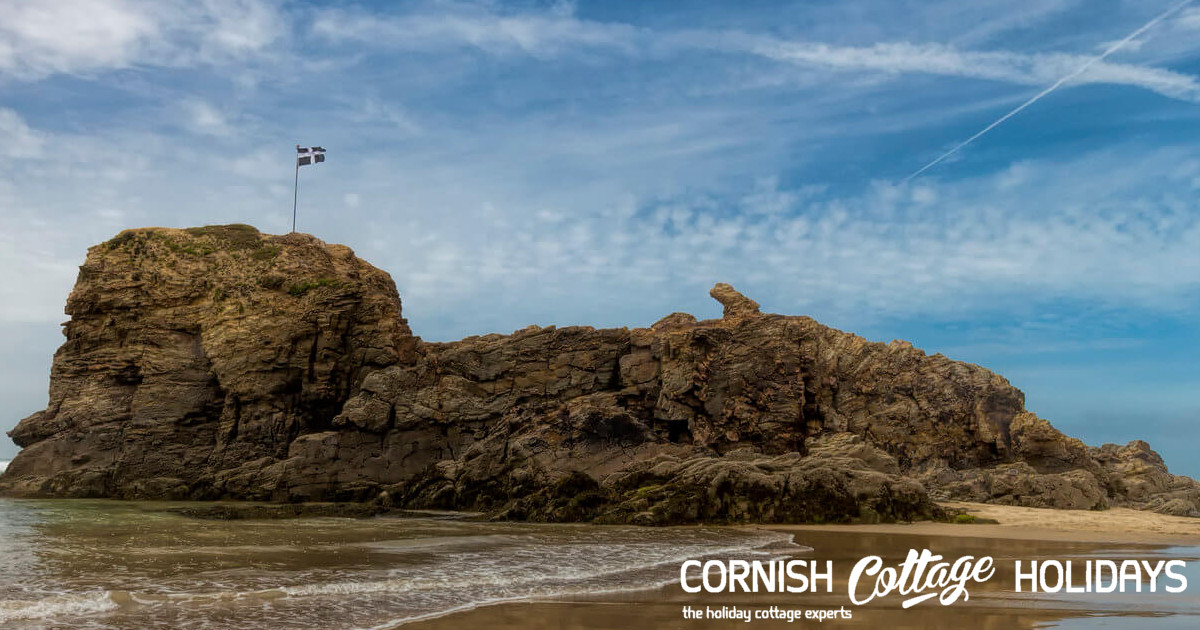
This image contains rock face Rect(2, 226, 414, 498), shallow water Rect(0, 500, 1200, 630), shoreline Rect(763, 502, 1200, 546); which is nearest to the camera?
shallow water Rect(0, 500, 1200, 630)

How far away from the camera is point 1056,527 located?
2281 cm

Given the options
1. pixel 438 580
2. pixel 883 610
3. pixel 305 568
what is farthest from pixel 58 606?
pixel 883 610

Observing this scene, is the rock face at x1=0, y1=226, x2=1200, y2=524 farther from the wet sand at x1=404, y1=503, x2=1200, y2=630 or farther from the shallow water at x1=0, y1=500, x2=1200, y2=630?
the wet sand at x1=404, y1=503, x2=1200, y2=630

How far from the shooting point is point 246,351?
42719 mm

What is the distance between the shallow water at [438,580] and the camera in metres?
9.29

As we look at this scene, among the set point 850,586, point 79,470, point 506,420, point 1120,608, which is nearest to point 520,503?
point 506,420

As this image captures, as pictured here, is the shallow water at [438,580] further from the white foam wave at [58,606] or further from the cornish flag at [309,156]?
the cornish flag at [309,156]

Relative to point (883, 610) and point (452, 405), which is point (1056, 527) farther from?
point (452, 405)

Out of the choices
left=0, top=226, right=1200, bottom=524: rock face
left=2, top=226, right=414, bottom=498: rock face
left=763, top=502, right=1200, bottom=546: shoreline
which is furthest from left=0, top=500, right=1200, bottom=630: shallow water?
left=2, top=226, right=414, bottom=498: rock face

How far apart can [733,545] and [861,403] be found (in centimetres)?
2423

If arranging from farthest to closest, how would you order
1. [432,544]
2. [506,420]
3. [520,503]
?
[506,420] → [520,503] → [432,544]

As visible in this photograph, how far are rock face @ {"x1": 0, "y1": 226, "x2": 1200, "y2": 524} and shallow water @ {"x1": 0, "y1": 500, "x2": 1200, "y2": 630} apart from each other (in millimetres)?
Result: 11837

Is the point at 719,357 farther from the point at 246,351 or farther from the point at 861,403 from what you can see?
the point at 246,351

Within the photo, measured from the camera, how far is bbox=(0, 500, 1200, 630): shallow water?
929 cm
